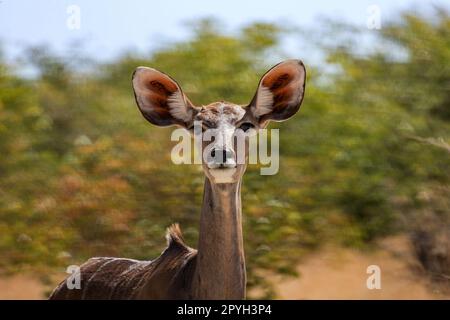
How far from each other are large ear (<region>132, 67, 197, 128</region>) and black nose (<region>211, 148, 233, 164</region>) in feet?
2.04

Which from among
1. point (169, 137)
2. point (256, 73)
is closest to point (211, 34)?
point (256, 73)

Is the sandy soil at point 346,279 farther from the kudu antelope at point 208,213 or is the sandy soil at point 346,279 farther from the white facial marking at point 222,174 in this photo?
the white facial marking at point 222,174

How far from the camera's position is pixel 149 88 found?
7.47 m

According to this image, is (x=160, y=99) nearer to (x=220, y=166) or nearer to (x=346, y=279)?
(x=220, y=166)

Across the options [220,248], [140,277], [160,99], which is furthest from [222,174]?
[140,277]

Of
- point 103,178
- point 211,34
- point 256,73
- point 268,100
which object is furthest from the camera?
point 211,34

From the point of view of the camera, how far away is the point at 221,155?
22.0 feet

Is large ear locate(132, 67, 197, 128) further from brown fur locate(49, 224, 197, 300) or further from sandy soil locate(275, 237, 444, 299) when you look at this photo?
sandy soil locate(275, 237, 444, 299)

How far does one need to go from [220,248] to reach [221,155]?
22.3 inches

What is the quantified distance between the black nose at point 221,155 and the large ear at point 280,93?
2.02 ft

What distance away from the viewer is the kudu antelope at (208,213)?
22.4ft

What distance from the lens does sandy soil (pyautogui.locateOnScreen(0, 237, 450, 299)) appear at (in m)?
13.0
